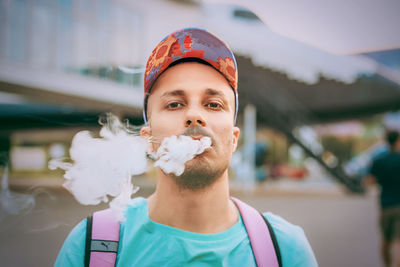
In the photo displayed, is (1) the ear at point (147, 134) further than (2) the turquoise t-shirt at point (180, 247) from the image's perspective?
Yes

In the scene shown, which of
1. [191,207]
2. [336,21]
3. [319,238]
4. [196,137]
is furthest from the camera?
[319,238]

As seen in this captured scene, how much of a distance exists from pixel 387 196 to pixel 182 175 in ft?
13.4

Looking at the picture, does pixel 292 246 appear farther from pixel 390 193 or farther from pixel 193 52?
pixel 390 193

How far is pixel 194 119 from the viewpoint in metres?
1.18

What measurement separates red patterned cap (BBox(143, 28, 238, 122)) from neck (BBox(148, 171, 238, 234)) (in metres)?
0.42

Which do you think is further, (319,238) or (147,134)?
(319,238)

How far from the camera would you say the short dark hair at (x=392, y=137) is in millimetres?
4285

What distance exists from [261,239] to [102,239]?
2.01 ft

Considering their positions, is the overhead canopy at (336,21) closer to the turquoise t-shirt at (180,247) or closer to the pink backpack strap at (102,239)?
the turquoise t-shirt at (180,247)

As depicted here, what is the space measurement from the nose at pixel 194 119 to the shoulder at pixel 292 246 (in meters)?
0.53

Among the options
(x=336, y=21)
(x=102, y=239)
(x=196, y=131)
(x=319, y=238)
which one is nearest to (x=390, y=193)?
(x=319, y=238)

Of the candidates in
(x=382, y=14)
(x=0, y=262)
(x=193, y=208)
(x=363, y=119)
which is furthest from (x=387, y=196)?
(x=363, y=119)

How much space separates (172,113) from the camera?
1.24 meters

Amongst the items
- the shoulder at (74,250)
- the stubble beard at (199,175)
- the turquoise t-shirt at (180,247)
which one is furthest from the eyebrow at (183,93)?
the shoulder at (74,250)
